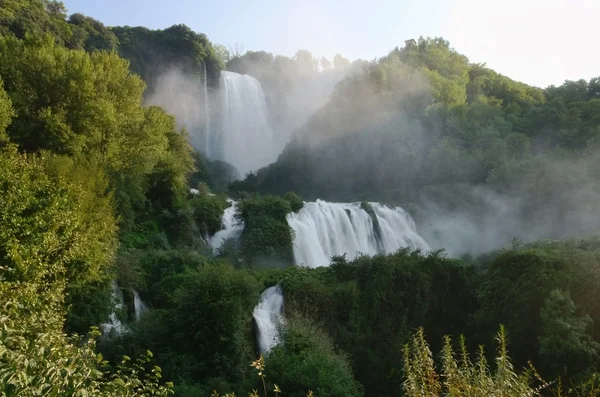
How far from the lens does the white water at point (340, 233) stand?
2588 cm

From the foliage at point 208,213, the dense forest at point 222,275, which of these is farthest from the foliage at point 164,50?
the foliage at point 208,213

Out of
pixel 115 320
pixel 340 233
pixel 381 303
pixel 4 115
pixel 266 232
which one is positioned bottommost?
pixel 115 320

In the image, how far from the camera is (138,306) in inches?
658

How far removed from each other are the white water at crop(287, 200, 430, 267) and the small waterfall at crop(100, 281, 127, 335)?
1068cm

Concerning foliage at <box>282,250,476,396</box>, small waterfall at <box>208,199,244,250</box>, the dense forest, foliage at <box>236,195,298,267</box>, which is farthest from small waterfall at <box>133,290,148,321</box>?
foliage at <box>236,195,298,267</box>

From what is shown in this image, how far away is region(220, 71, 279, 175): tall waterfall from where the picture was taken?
5484 centimetres

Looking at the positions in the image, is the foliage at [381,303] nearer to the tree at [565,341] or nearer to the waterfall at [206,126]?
the tree at [565,341]

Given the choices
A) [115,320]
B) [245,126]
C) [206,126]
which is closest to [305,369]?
[115,320]

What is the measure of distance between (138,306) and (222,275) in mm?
4103

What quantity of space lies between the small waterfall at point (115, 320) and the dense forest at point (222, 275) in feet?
0.34

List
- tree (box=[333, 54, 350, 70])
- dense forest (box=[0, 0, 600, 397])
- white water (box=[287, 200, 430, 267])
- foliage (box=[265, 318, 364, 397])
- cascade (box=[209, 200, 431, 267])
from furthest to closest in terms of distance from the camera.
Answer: tree (box=[333, 54, 350, 70]), white water (box=[287, 200, 430, 267]), cascade (box=[209, 200, 431, 267]), foliage (box=[265, 318, 364, 397]), dense forest (box=[0, 0, 600, 397])

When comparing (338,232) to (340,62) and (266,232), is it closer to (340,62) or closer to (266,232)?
(266,232)

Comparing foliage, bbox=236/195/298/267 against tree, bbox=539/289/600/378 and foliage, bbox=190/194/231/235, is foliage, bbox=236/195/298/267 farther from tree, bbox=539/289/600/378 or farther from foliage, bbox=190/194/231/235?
tree, bbox=539/289/600/378

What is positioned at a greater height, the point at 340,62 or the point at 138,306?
the point at 340,62
